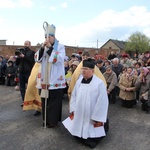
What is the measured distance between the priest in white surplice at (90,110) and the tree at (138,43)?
57527 millimetres

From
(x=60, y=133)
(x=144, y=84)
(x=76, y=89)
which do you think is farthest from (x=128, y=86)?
(x=60, y=133)

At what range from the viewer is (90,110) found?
405 centimetres

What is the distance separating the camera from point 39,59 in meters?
4.82

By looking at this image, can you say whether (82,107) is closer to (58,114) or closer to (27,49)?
(58,114)

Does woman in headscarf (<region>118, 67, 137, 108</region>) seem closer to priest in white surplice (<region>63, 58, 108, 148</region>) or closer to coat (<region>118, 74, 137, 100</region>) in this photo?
coat (<region>118, 74, 137, 100</region>)

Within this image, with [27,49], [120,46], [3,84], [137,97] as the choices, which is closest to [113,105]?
[137,97]

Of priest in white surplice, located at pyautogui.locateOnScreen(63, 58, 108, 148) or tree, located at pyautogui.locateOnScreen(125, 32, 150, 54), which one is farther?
tree, located at pyautogui.locateOnScreen(125, 32, 150, 54)

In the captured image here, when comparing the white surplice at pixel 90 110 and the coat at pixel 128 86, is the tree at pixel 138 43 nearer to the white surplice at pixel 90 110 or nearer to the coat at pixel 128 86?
the coat at pixel 128 86

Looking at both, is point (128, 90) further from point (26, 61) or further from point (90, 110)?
point (26, 61)

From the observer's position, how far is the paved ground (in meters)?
4.06

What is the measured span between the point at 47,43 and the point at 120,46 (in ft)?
216

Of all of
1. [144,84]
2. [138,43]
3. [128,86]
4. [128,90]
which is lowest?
[128,90]

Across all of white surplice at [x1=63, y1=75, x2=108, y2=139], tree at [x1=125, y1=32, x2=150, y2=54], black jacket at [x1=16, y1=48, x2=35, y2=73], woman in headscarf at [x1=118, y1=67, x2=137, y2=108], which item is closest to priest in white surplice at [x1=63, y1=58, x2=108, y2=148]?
white surplice at [x1=63, y1=75, x2=108, y2=139]

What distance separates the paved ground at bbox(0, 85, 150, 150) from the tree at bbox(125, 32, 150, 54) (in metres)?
56.1
